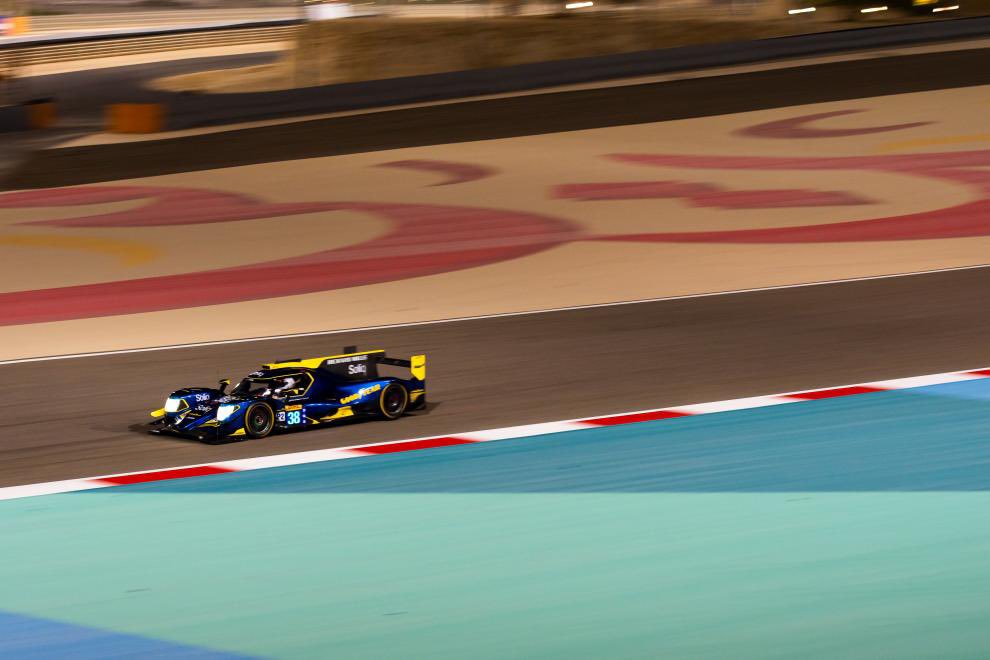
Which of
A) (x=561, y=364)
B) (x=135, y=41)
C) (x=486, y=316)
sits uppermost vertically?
(x=561, y=364)

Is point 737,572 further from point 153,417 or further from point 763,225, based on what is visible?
point 763,225

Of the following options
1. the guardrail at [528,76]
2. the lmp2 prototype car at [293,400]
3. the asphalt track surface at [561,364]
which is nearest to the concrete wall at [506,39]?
the guardrail at [528,76]

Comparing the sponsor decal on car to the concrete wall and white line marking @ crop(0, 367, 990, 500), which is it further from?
the concrete wall

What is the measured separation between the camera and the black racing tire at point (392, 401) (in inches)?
297

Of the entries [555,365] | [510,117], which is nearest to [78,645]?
[555,365]

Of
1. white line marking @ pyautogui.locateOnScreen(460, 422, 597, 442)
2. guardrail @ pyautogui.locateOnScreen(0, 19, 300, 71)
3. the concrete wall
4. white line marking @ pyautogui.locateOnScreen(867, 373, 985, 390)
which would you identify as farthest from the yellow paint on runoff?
guardrail @ pyautogui.locateOnScreen(0, 19, 300, 71)

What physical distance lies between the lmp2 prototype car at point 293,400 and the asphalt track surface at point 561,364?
0.26 ft

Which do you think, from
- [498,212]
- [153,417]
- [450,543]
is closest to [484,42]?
[498,212]

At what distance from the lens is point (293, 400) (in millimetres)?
7301

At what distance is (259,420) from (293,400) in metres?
0.21

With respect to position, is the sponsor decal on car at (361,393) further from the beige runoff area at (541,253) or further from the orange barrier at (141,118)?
the orange barrier at (141,118)

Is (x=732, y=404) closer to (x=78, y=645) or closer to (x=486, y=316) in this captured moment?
(x=486, y=316)

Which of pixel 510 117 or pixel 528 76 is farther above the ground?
pixel 528 76

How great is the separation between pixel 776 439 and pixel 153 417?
3081mm
